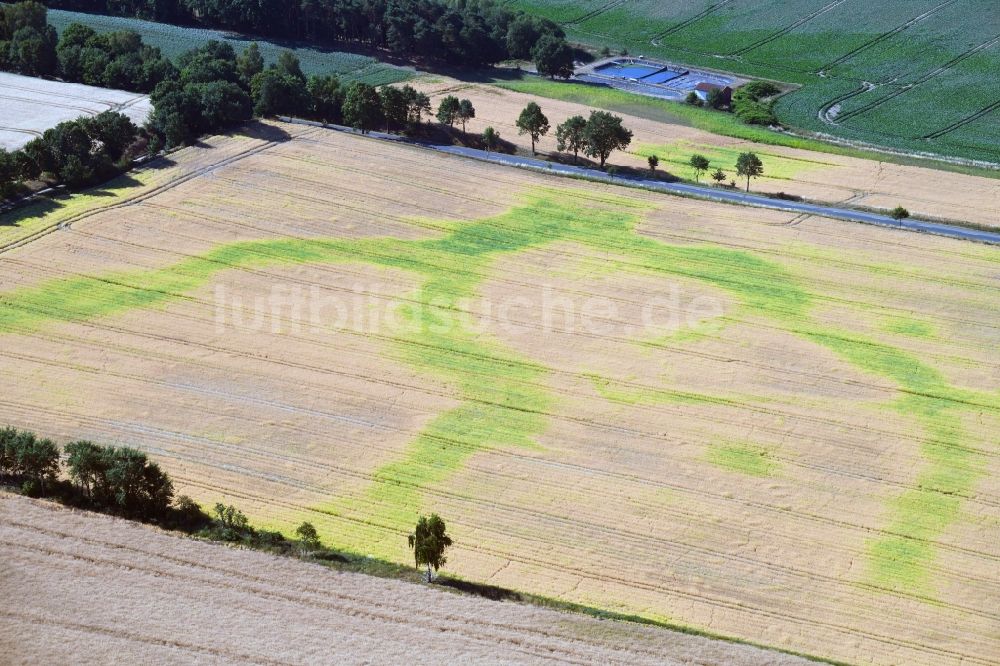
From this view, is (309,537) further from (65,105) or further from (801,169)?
(65,105)

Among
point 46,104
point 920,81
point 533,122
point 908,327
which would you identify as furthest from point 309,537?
point 920,81

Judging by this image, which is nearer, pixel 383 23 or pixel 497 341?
pixel 497 341

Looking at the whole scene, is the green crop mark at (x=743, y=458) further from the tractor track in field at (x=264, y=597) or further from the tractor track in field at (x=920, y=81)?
the tractor track in field at (x=920, y=81)

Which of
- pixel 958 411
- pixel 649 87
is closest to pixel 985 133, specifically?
Result: pixel 649 87

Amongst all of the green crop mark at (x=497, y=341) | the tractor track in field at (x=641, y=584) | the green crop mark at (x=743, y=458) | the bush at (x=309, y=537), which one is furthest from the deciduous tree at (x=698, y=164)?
the bush at (x=309, y=537)

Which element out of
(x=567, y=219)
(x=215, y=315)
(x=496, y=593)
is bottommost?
(x=496, y=593)

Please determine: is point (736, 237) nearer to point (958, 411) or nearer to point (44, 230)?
point (958, 411)

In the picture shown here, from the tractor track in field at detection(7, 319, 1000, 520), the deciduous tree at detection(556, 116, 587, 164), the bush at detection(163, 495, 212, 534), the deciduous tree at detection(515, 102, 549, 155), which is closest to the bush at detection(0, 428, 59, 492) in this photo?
the bush at detection(163, 495, 212, 534)
